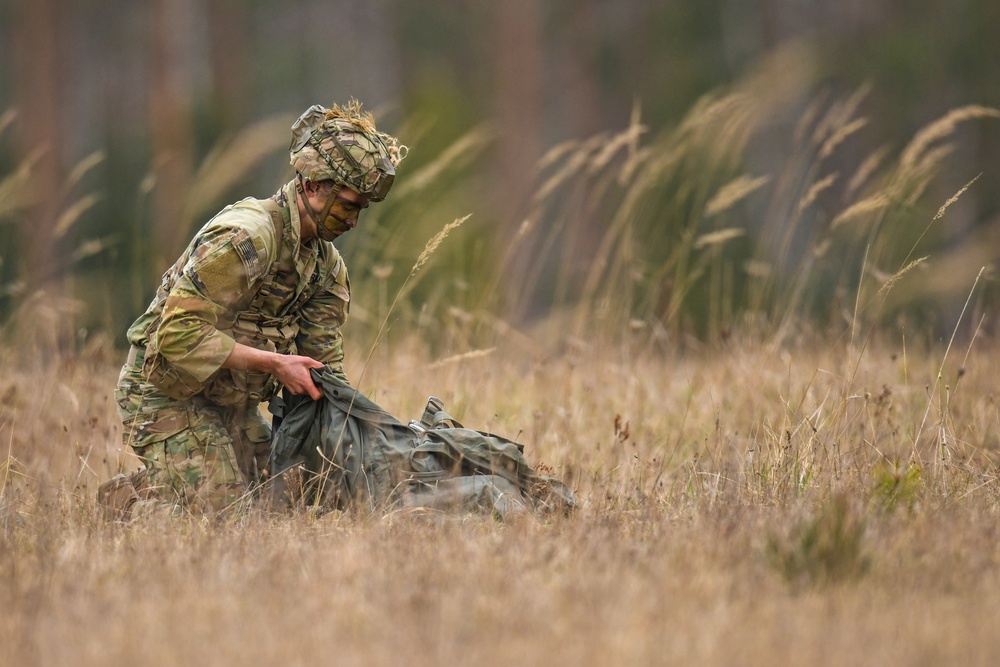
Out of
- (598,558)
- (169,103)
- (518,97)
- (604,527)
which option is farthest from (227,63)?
(598,558)

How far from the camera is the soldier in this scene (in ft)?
11.9

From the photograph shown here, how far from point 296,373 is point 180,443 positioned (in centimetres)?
54

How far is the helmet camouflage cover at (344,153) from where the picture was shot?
376cm

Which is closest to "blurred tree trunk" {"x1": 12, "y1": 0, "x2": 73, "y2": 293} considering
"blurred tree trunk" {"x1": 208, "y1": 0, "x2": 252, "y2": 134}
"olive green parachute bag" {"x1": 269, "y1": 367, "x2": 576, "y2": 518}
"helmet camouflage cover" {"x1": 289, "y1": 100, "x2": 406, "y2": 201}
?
"blurred tree trunk" {"x1": 208, "y1": 0, "x2": 252, "y2": 134}

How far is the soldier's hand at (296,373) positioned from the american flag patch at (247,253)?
0.29 metres

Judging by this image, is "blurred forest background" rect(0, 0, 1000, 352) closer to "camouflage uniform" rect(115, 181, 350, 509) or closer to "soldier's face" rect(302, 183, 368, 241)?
"camouflage uniform" rect(115, 181, 350, 509)

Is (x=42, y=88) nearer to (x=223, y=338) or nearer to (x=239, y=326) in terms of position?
(x=239, y=326)

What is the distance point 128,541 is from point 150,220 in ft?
41.3

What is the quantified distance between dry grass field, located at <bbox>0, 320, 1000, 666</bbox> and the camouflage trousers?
227mm

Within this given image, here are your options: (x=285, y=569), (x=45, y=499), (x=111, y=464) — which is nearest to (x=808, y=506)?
(x=285, y=569)

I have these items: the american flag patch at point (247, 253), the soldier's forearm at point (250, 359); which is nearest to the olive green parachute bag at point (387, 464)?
the soldier's forearm at point (250, 359)

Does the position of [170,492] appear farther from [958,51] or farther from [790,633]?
[958,51]

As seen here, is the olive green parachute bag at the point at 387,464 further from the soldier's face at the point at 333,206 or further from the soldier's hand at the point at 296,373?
the soldier's face at the point at 333,206

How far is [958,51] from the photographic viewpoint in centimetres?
1633
